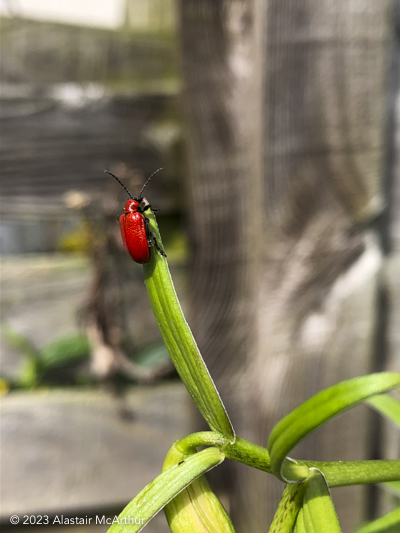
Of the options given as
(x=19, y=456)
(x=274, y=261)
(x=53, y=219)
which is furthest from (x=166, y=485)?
(x=19, y=456)

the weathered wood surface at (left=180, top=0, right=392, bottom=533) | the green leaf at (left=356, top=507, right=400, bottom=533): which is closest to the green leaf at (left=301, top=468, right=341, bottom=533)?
the green leaf at (left=356, top=507, right=400, bottom=533)

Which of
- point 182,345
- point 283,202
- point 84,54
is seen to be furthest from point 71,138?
point 182,345

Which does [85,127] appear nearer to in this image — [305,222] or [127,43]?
[127,43]

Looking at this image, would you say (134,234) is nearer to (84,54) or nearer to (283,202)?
(283,202)

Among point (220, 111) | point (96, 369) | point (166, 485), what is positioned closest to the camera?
point (166, 485)

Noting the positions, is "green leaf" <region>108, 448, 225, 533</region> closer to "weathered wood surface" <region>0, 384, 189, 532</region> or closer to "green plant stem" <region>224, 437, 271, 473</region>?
"green plant stem" <region>224, 437, 271, 473</region>

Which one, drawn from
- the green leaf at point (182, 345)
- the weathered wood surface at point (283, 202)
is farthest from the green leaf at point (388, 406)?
the weathered wood surface at point (283, 202)
